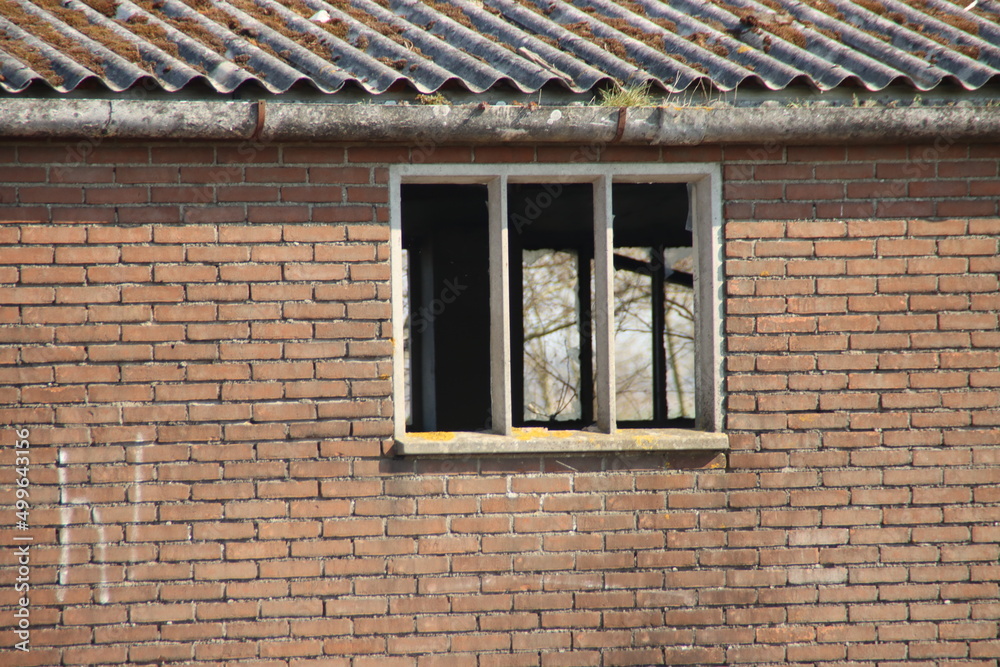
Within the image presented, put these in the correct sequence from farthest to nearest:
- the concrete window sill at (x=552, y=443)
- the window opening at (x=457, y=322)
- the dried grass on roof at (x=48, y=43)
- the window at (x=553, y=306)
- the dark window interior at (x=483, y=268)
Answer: the window opening at (x=457, y=322), the dark window interior at (x=483, y=268), the window at (x=553, y=306), the concrete window sill at (x=552, y=443), the dried grass on roof at (x=48, y=43)

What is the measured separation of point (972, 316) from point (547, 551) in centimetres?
240

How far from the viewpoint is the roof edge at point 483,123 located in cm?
364

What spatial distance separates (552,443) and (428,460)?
1.94 ft

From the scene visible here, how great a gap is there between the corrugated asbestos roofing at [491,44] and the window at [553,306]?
494mm

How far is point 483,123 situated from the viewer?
3.83 m

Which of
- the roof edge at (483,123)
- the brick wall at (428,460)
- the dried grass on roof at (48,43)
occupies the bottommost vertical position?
the brick wall at (428,460)

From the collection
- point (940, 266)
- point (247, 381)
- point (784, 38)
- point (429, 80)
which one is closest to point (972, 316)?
point (940, 266)

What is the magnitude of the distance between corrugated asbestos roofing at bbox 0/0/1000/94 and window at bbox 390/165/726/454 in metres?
0.49

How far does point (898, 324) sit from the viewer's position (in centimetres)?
416

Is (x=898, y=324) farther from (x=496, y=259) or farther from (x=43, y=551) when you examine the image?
(x=43, y=551)

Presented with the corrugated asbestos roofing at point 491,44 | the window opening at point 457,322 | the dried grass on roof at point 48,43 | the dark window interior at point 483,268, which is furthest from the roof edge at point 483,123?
the window opening at point 457,322

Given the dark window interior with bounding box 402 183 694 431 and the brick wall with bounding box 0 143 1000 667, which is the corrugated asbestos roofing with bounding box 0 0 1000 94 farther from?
the dark window interior with bounding box 402 183 694 431

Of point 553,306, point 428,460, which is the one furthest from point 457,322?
point 428,460

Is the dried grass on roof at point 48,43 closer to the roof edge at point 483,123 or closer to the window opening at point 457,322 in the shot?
the roof edge at point 483,123
